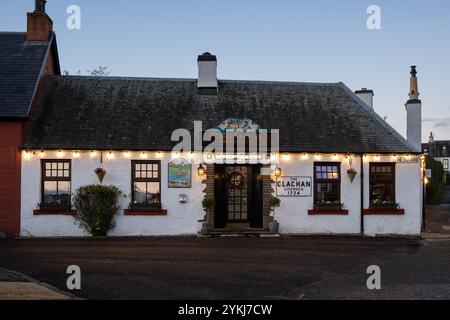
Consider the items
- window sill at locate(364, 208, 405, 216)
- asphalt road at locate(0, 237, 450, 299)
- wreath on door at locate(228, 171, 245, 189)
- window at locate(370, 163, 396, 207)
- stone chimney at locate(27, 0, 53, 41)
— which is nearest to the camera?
asphalt road at locate(0, 237, 450, 299)

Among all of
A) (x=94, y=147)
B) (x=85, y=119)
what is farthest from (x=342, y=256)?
(x=85, y=119)

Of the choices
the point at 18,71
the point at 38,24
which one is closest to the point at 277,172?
the point at 18,71

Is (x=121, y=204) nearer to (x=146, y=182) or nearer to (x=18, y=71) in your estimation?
(x=146, y=182)

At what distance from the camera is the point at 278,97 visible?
816 inches

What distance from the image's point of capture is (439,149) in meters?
91.2

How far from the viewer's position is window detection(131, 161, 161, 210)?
1764 cm

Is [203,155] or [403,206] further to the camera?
[403,206]

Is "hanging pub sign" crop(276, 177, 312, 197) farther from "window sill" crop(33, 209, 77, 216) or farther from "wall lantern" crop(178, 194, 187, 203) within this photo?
"window sill" crop(33, 209, 77, 216)

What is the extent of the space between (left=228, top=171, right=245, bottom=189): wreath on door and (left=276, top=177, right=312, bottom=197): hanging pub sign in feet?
5.14

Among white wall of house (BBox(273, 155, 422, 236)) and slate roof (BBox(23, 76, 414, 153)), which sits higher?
slate roof (BBox(23, 76, 414, 153))

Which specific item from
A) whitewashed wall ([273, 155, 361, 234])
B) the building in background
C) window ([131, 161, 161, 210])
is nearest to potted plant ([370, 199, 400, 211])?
whitewashed wall ([273, 155, 361, 234])

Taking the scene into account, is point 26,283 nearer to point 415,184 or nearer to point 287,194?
point 287,194

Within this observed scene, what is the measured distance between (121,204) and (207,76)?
6.78 metres

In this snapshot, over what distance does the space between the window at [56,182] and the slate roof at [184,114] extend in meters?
0.72
